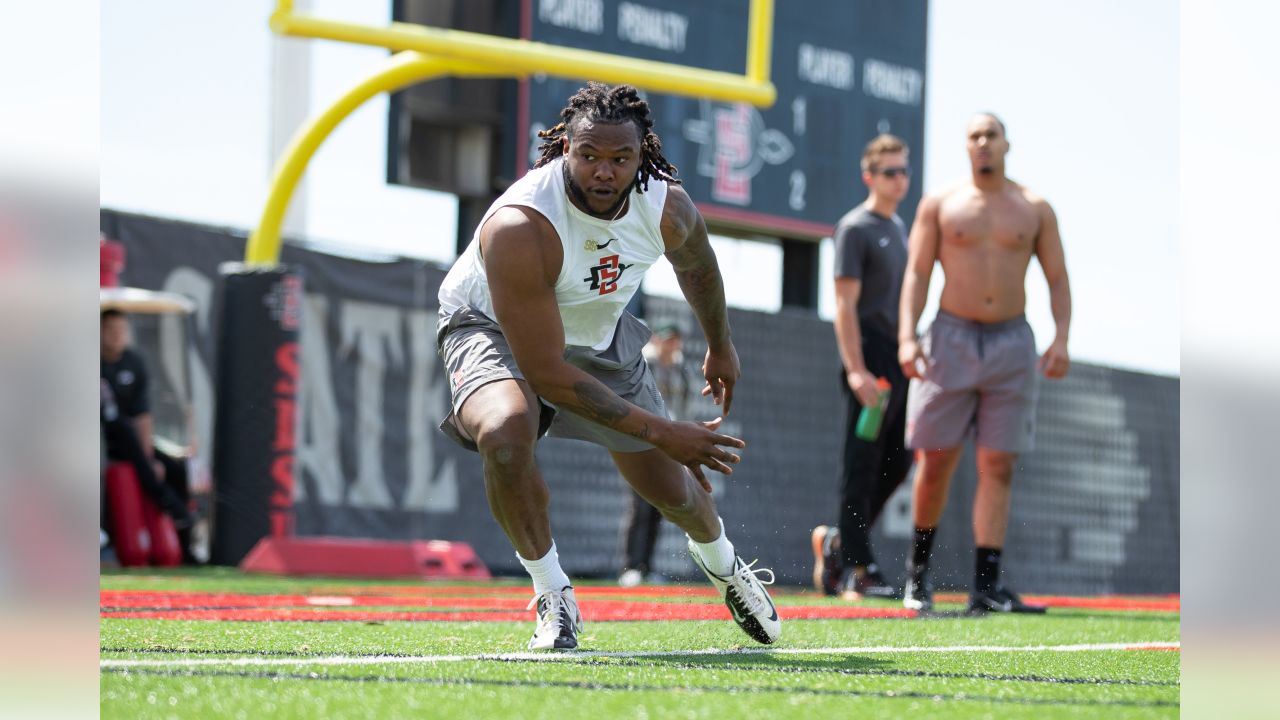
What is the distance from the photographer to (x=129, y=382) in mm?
10688

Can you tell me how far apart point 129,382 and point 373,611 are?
4693mm

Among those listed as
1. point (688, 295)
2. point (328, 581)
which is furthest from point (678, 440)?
point (328, 581)

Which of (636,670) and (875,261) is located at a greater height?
(875,261)

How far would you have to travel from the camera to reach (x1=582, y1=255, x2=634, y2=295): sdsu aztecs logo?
4.46 meters

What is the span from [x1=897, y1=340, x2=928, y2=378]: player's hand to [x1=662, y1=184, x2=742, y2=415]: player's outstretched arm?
2128 mm

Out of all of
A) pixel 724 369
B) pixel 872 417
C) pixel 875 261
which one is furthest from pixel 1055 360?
pixel 724 369

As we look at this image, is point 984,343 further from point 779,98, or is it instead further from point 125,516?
point 779,98

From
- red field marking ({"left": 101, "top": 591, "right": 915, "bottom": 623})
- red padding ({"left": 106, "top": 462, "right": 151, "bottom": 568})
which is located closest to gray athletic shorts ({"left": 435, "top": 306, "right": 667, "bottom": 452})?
red field marking ({"left": 101, "top": 591, "right": 915, "bottom": 623})

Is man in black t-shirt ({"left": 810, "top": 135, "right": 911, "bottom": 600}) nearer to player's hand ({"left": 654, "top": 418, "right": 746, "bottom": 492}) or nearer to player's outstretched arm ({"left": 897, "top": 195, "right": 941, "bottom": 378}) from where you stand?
player's outstretched arm ({"left": 897, "top": 195, "right": 941, "bottom": 378})

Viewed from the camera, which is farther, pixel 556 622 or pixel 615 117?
pixel 556 622

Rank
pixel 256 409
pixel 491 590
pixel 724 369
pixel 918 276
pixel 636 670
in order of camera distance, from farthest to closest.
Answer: pixel 256 409
pixel 491 590
pixel 918 276
pixel 724 369
pixel 636 670

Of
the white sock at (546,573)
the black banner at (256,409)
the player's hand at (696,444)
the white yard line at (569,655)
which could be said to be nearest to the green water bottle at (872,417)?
the white yard line at (569,655)

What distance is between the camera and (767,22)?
13.2 meters

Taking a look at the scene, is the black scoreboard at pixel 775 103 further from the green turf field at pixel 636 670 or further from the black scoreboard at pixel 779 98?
the green turf field at pixel 636 670
